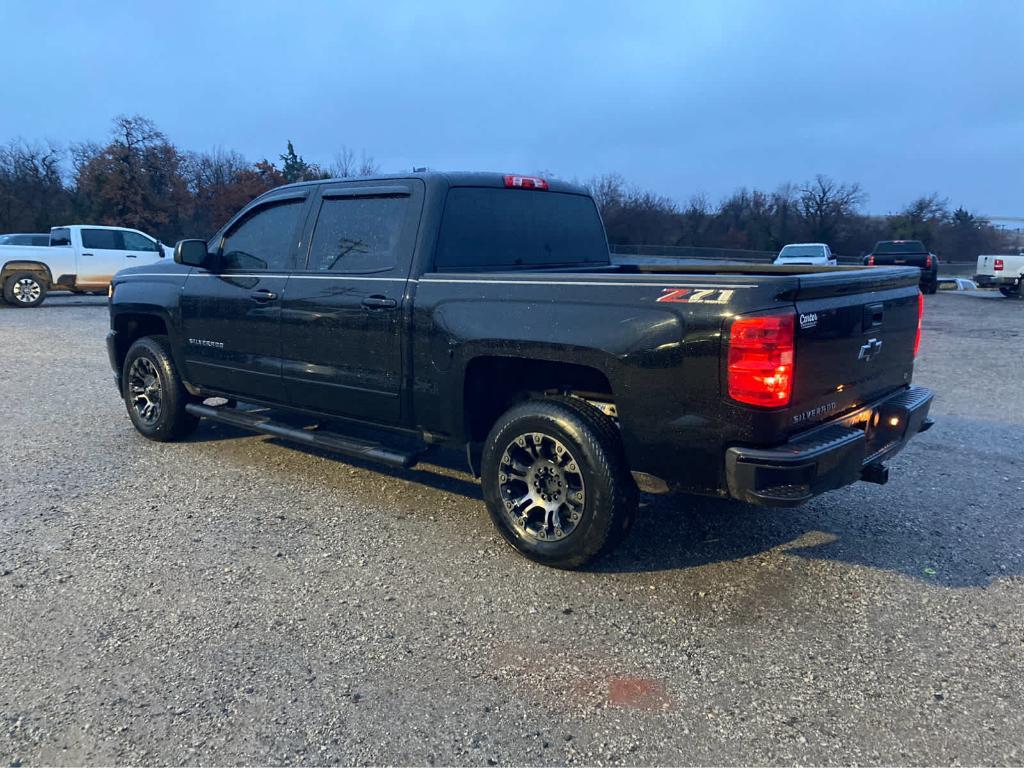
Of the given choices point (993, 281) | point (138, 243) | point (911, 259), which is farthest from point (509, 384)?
point (993, 281)

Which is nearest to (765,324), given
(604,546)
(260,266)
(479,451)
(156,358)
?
(604,546)

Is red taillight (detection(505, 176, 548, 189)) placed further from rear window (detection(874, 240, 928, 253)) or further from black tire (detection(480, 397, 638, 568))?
rear window (detection(874, 240, 928, 253))

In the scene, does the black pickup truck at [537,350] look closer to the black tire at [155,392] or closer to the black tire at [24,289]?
the black tire at [155,392]

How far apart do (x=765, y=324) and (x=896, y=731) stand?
156cm

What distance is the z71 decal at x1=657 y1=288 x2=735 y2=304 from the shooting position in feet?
10.9

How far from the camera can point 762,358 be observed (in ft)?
10.7

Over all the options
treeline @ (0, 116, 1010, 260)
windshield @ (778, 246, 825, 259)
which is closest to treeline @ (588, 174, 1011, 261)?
treeline @ (0, 116, 1010, 260)

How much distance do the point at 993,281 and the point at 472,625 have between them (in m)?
25.9

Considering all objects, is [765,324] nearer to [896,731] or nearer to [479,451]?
[896,731]

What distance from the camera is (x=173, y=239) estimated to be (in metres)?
38.0

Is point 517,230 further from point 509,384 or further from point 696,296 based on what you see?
point 696,296

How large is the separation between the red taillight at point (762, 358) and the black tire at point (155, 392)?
4504mm

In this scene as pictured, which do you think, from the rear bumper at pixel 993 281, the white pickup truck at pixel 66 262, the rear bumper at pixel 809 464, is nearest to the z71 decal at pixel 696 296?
the rear bumper at pixel 809 464

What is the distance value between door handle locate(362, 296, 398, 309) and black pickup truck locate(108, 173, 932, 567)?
14mm
